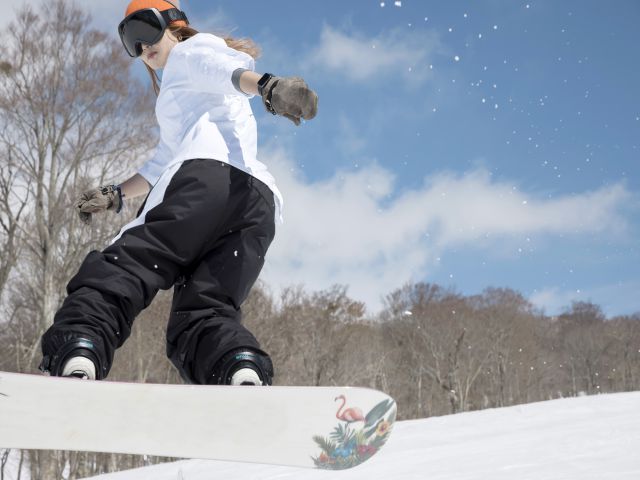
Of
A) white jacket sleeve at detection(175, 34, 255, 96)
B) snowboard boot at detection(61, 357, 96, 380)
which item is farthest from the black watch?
snowboard boot at detection(61, 357, 96, 380)

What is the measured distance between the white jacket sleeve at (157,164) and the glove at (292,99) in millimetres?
565

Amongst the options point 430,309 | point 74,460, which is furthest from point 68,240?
point 430,309

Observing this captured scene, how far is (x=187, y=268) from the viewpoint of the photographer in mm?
1611

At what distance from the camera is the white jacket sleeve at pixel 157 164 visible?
1.87m

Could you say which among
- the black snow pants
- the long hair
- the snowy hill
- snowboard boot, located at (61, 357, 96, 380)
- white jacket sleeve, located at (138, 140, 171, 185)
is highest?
the long hair

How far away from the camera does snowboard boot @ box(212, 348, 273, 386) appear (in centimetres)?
141

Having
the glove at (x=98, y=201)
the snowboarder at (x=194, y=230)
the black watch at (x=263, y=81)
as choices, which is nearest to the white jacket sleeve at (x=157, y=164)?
the snowboarder at (x=194, y=230)

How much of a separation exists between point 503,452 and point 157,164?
5.98 feet

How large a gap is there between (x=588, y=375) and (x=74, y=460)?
30888 millimetres

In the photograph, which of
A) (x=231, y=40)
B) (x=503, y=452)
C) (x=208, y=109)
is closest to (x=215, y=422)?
(x=208, y=109)

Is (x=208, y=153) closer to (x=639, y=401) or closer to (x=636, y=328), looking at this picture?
(x=639, y=401)

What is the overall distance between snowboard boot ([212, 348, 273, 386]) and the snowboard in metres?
0.10

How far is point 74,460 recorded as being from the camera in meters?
10.8

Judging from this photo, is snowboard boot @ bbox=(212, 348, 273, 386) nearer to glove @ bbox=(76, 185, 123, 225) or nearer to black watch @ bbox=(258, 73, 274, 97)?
black watch @ bbox=(258, 73, 274, 97)
